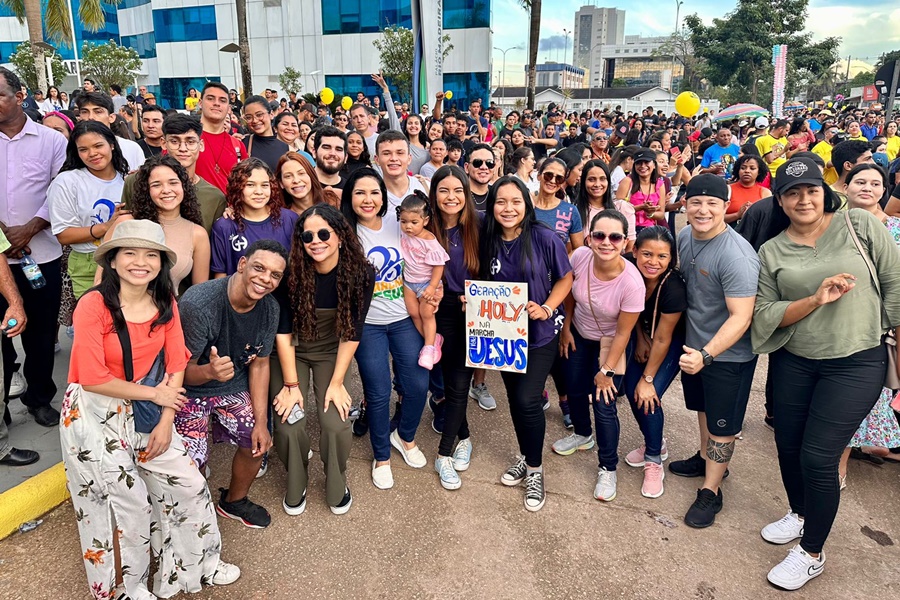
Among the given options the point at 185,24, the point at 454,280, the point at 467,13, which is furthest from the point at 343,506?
the point at 185,24

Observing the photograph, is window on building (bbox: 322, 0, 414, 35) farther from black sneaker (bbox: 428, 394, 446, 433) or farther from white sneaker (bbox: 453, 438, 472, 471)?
white sneaker (bbox: 453, 438, 472, 471)

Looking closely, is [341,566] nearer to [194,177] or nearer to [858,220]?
[194,177]

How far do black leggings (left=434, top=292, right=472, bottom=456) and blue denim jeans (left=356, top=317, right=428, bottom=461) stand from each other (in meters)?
0.16

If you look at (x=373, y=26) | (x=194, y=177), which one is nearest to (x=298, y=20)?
(x=373, y=26)

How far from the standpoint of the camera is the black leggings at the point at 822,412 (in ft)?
9.22

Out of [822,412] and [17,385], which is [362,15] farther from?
[822,412]

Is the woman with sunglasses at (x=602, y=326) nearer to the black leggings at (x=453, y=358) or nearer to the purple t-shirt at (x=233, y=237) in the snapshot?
the black leggings at (x=453, y=358)

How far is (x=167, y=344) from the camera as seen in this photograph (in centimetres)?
268

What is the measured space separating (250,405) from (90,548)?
962 mm

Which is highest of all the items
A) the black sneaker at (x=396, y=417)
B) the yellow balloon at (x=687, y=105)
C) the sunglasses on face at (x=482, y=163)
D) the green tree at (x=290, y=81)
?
the green tree at (x=290, y=81)

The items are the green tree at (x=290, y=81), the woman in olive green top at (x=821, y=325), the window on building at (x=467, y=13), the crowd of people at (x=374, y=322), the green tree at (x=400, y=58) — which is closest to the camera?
the crowd of people at (x=374, y=322)

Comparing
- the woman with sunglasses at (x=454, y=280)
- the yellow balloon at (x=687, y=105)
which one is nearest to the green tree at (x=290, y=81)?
the yellow balloon at (x=687, y=105)

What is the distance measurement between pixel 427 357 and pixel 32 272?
8.42ft

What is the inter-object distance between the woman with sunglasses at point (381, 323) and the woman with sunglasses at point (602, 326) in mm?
1027
